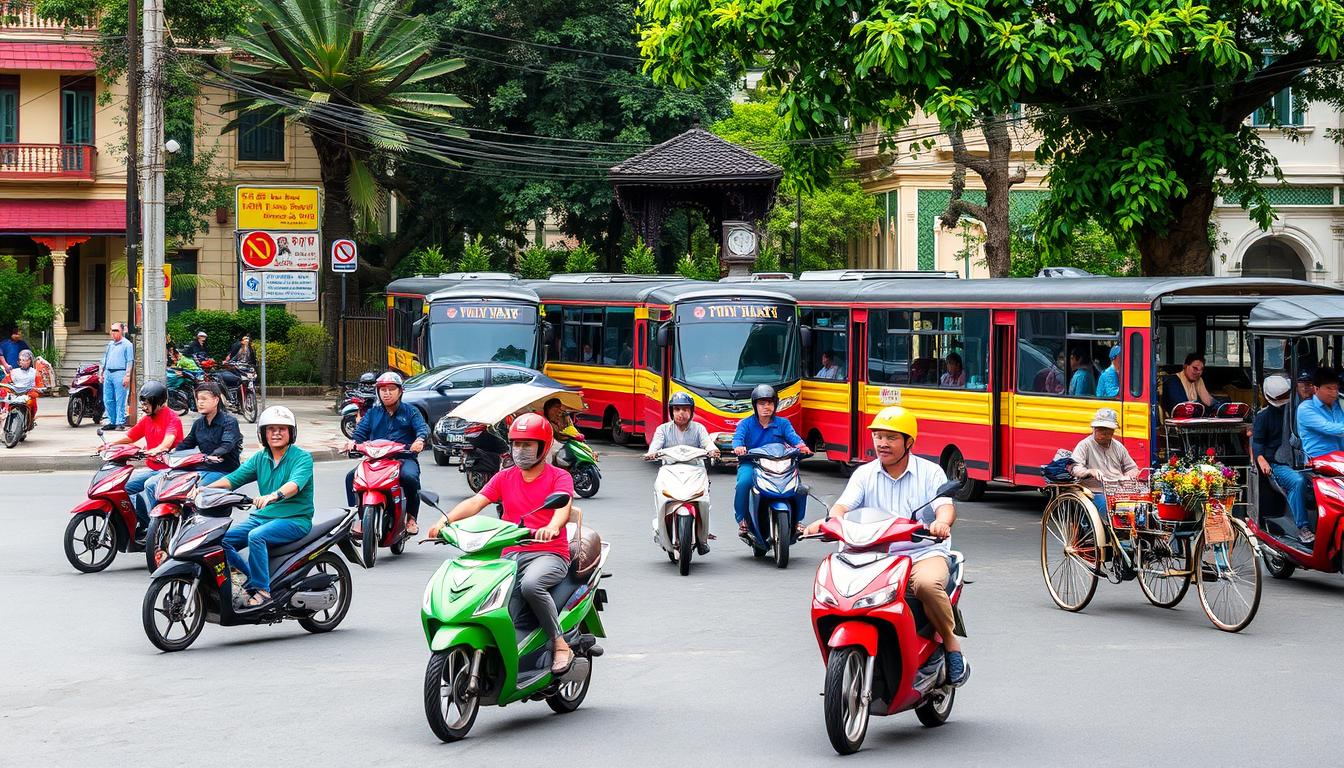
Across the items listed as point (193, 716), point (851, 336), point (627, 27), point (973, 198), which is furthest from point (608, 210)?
point (193, 716)

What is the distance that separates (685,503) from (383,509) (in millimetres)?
2763

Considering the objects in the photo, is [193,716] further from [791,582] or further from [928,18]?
[928,18]

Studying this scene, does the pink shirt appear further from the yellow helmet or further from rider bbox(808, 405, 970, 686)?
the yellow helmet

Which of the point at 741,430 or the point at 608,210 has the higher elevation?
the point at 608,210

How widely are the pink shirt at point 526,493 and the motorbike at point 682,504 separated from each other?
504 centimetres

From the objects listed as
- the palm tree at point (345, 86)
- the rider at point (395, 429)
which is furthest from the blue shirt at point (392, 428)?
the palm tree at point (345, 86)

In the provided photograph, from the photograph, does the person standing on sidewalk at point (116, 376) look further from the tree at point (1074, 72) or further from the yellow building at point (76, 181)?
the yellow building at point (76, 181)

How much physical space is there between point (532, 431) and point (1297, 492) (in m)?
7.27

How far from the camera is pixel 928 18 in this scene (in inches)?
646

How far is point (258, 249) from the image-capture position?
2808 cm

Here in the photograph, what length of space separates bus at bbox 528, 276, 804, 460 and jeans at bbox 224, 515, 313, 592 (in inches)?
459

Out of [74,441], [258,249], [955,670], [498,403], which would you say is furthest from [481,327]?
[955,670]

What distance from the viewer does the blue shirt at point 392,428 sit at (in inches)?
573

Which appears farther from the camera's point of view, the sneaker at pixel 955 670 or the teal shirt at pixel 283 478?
the teal shirt at pixel 283 478
